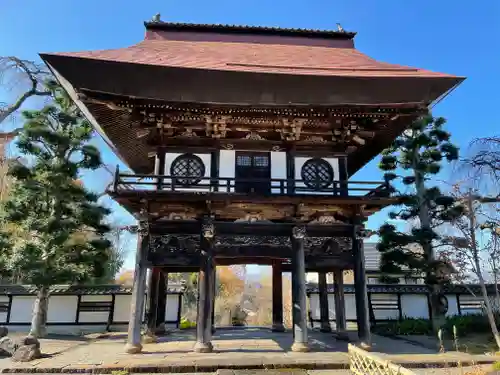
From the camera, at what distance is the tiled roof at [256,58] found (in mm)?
9555

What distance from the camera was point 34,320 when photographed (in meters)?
12.6

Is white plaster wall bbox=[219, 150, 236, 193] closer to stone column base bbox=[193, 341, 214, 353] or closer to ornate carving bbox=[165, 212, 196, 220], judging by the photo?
ornate carving bbox=[165, 212, 196, 220]

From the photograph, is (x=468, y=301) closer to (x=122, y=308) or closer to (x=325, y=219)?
(x=325, y=219)

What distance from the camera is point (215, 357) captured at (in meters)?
8.35

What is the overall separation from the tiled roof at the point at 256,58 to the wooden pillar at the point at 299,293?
4.60 m

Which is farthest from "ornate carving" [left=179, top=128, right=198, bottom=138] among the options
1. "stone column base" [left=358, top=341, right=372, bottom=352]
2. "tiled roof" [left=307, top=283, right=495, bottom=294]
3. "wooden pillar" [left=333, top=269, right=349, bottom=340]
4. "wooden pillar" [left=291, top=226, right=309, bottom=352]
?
"tiled roof" [left=307, top=283, right=495, bottom=294]

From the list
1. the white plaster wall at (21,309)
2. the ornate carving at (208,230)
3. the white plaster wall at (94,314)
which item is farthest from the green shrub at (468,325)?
the white plaster wall at (21,309)

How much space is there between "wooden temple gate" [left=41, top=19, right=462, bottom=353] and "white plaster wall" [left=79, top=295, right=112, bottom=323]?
546 centimetres

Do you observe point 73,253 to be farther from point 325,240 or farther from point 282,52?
point 282,52

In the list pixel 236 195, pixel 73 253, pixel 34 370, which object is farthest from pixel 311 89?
pixel 73 253

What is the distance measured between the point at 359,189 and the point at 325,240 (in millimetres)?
1792

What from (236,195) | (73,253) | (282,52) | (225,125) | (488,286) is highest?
(282,52)

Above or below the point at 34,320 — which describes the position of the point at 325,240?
above

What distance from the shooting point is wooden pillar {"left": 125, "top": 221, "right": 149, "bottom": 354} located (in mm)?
9008
